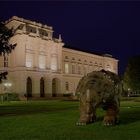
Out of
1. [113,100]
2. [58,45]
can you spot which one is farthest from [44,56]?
[113,100]

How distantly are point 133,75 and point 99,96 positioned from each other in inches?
2474

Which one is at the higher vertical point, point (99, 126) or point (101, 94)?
point (101, 94)

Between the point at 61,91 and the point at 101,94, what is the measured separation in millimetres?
74044

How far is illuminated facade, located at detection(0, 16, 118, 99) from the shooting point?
251 feet

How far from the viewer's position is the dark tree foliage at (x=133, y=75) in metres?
75.4

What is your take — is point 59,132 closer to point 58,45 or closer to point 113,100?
point 113,100

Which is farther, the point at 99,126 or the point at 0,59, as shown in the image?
the point at 0,59

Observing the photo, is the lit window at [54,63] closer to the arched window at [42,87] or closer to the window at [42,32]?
the arched window at [42,87]

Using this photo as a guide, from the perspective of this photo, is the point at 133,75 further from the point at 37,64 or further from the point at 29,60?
the point at 29,60

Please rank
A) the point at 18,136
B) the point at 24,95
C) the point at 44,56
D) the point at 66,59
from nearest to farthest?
the point at 18,136 < the point at 24,95 < the point at 44,56 < the point at 66,59

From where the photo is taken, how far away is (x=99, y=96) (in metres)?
14.6

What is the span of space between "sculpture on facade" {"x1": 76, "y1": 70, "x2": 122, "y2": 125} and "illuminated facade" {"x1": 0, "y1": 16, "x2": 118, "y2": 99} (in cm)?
5879

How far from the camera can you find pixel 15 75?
7625 centimetres

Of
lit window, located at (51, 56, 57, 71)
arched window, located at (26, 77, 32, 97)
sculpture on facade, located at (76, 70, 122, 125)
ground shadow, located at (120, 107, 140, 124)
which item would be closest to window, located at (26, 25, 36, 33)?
lit window, located at (51, 56, 57, 71)
